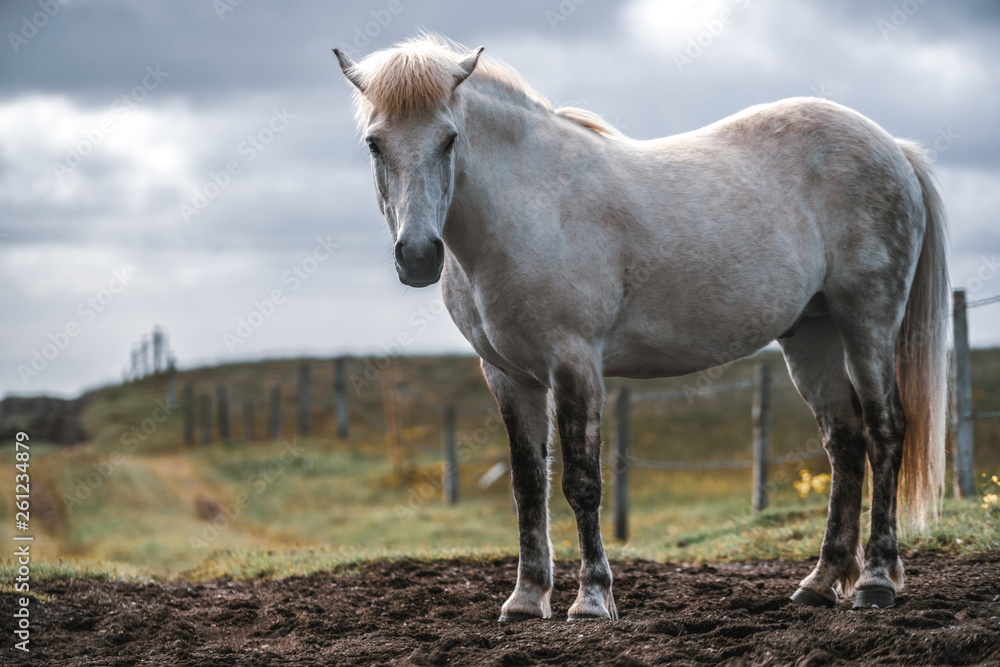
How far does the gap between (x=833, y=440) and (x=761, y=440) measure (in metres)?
5.53

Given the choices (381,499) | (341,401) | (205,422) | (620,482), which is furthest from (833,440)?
(205,422)

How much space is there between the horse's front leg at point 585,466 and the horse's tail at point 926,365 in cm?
200

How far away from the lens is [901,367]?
477 cm

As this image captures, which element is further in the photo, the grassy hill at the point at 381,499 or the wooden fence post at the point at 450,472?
the wooden fence post at the point at 450,472

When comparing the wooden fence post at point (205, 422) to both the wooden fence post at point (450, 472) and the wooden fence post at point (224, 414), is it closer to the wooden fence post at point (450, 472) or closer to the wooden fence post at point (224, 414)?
the wooden fence post at point (224, 414)

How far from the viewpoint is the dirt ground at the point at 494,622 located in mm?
2986

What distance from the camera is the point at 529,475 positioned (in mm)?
4223

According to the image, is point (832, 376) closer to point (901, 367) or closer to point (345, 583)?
point (901, 367)

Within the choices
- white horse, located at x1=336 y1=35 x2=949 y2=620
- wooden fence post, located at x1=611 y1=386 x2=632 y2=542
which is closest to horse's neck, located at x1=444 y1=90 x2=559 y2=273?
white horse, located at x1=336 y1=35 x2=949 y2=620

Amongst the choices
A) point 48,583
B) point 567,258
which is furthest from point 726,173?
point 48,583

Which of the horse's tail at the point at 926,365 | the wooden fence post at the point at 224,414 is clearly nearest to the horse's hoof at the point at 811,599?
the horse's tail at the point at 926,365

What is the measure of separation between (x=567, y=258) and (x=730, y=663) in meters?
1.77

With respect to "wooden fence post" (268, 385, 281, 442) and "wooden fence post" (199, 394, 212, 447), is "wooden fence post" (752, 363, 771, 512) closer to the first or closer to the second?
"wooden fence post" (268, 385, 281, 442)

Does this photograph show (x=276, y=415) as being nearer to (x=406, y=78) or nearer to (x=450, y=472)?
(x=450, y=472)
